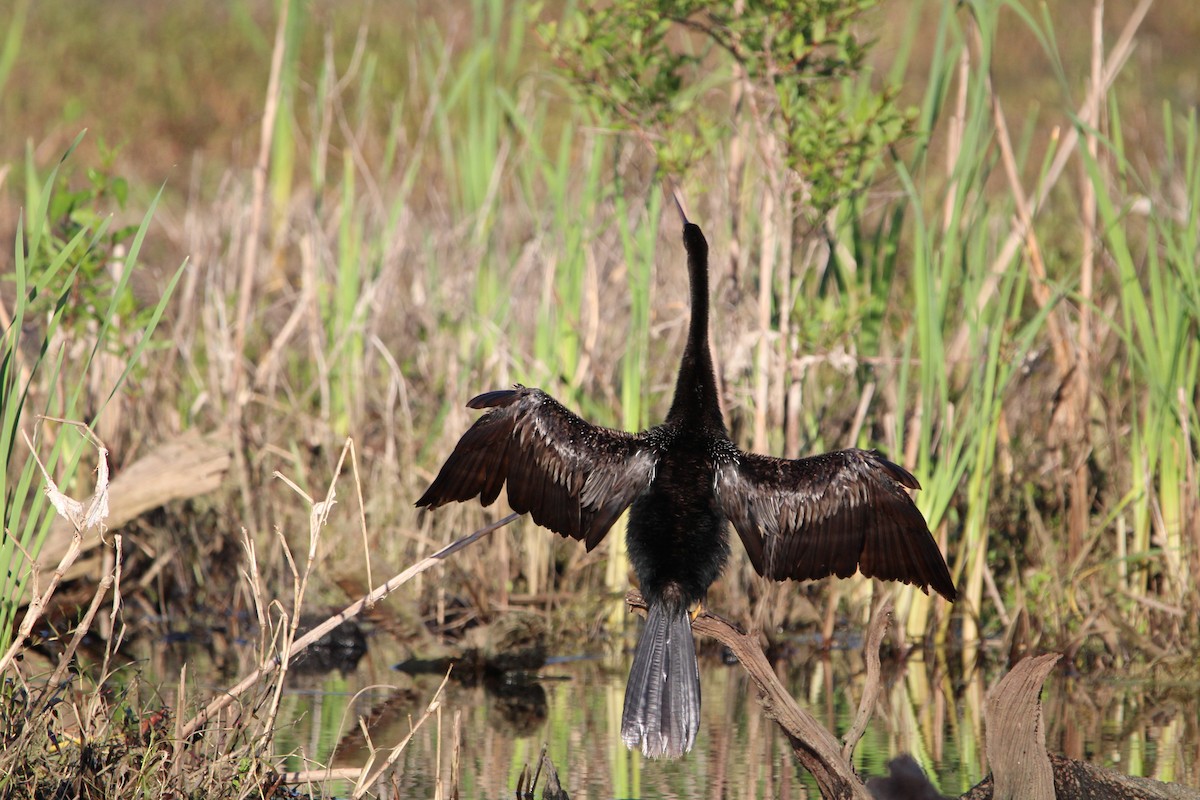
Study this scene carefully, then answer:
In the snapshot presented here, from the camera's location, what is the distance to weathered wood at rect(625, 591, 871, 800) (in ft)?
10.9

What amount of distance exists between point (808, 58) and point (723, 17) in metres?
0.45

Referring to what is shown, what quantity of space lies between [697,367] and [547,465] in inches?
18.9

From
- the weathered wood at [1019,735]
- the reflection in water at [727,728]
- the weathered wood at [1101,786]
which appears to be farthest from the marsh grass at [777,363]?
the weathered wood at [1019,735]

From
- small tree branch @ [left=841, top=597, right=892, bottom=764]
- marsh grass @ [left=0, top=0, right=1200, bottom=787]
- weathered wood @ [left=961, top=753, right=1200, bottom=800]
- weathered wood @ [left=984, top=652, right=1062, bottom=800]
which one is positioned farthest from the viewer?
marsh grass @ [left=0, top=0, right=1200, bottom=787]

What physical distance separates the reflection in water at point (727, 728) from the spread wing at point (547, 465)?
631 mm

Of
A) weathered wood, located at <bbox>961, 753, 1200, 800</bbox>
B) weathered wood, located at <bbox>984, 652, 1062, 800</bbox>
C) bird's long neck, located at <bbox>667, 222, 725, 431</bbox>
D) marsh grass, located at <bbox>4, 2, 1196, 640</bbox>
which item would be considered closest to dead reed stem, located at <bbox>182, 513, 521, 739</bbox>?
bird's long neck, located at <bbox>667, 222, 725, 431</bbox>

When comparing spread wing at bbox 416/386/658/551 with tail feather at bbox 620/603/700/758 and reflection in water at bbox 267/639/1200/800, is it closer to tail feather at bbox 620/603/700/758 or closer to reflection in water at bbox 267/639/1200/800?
tail feather at bbox 620/603/700/758

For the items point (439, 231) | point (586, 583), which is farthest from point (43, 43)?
point (586, 583)

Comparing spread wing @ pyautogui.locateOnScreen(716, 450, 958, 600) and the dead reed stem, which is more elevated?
spread wing @ pyautogui.locateOnScreen(716, 450, 958, 600)

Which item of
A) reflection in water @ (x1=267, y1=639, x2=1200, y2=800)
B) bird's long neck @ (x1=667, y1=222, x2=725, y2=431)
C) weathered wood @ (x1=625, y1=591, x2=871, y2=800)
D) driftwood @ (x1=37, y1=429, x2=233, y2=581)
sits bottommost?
reflection in water @ (x1=267, y1=639, x2=1200, y2=800)

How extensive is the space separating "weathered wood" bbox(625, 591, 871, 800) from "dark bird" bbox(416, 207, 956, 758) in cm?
28

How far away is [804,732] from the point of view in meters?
3.35

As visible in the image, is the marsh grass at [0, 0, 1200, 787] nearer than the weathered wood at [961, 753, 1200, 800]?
No

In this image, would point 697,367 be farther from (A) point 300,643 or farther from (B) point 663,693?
(A) point 300,643
